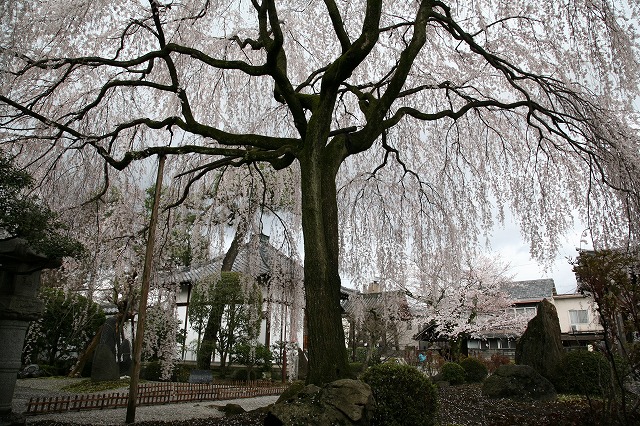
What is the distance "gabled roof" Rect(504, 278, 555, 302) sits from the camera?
29484mm

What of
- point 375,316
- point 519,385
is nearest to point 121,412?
point 519,385

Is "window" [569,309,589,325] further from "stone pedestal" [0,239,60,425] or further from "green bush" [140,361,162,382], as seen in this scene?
"stone pedestal" [0,239,60,425]

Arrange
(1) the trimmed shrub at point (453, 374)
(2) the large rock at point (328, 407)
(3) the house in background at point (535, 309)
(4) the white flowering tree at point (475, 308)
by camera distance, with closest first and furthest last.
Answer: (2) the large rock at point (328, 407), (1) the trimmed shrub at point (453, 374), (4) the white flowering tree at point (475, 308), (3) the house in background at point (535, 309)

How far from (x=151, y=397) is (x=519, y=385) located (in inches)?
298

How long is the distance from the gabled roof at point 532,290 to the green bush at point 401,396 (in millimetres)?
26815

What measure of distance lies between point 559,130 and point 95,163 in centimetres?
836

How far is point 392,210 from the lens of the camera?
9.92 m

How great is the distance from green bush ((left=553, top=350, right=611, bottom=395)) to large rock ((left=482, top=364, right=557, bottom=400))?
1.32 m

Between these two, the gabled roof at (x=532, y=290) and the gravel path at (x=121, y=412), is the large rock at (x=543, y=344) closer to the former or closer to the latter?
the gravel path at (x=121, y=412)

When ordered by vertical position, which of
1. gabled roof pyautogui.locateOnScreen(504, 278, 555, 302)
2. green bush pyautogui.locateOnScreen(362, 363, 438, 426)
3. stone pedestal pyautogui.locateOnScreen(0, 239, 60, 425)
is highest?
gabled roof pyautogui.locateOnScreen(504, 278, 555, 302)

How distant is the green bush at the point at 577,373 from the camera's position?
978 centimetres

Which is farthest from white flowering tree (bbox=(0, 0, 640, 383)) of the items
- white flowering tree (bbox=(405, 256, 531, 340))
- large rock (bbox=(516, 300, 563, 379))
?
white flowering tree (bbox=(405, 256, 531, 340))

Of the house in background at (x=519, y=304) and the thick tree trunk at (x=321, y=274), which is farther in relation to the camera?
the house in background at (x=519, y=304)

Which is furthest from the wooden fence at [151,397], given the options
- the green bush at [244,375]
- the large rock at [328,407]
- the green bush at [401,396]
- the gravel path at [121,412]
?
the green bush at [401,396]
